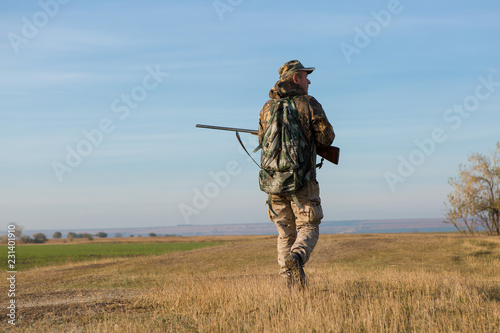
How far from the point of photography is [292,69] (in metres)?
7.52

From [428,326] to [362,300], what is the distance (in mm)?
1142

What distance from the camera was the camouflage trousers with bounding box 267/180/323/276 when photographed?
7035 mm

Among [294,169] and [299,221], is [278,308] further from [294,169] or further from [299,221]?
[294,169]

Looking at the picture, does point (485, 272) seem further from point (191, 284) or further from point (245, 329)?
point (245, 329)

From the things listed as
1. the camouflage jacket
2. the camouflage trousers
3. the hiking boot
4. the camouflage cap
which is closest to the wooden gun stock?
the camouflage jacket

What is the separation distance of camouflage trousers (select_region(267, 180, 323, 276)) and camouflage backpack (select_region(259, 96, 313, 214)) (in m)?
0.14

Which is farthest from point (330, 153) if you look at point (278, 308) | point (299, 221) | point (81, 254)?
point (81, 254)

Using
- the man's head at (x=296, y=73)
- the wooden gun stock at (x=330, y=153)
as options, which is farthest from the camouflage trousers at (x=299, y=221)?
the man's head at (x=296, y=73)

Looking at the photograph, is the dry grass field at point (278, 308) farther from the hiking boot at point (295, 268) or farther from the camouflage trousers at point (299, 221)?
the camouflage trousers at point (299, 221)

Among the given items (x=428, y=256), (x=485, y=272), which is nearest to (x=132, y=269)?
(x=428, y=256)

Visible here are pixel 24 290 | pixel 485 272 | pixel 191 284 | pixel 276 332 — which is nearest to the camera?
pixel 276 332

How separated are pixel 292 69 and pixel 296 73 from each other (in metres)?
0.09

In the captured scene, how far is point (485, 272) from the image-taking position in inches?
592

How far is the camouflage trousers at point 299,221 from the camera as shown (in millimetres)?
7035
